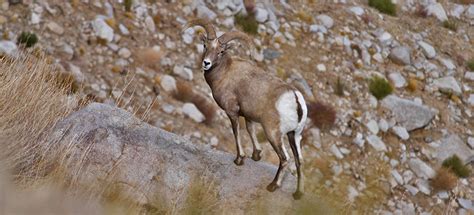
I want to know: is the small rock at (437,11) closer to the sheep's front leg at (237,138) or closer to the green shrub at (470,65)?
the green shrub at (470,65)

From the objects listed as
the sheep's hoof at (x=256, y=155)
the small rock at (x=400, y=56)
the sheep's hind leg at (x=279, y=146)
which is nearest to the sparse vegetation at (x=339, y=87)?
the small rock at (x=400, y=56)

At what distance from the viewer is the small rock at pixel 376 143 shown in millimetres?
14164

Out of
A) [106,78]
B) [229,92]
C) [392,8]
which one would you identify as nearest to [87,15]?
[106,78]

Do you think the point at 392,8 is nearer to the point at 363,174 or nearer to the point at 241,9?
the point at 241,9

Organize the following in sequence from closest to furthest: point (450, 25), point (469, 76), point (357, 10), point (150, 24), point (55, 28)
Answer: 1. point (55, 28)
2. point (150, 24)
3. point (469, 76)
4. point (357, 10)
5. point (450, 25)

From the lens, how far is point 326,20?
16.6m

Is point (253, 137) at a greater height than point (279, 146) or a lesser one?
lesser

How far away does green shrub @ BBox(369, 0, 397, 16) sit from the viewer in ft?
59.1

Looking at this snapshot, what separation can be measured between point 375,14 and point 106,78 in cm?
794

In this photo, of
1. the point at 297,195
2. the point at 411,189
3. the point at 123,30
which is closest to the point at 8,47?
the point at 123,30

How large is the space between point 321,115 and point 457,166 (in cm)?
306

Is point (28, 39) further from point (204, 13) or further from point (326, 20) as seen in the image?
point (326, 20)

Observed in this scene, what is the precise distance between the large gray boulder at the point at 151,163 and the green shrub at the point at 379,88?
800 centimetres

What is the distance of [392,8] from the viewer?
59.6ft
